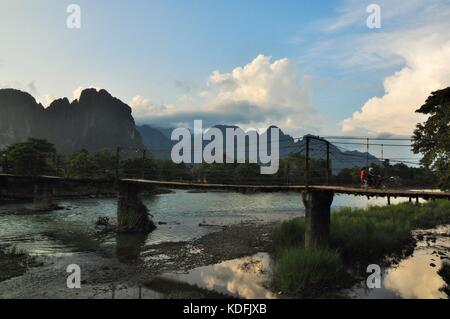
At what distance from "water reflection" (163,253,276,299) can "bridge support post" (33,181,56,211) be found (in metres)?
40.8

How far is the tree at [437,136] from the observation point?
82.0 ft

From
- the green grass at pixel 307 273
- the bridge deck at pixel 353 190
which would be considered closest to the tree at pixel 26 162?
the bridge deck at pixel 353 190

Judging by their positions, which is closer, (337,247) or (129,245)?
(337,247)

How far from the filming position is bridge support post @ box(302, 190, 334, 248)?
86.7 ft

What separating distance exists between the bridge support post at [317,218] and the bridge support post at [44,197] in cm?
4425

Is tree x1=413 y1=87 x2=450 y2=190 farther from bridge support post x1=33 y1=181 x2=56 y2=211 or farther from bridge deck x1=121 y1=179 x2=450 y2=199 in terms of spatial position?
bridge support post x1=33 y1=181 x2=56 y2=211

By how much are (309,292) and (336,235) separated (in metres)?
10.6

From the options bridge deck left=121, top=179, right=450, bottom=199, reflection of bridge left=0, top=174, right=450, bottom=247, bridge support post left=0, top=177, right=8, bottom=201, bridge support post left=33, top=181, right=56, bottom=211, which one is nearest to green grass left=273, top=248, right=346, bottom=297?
reflection of bridge left=0, top=174, right=450, bottom=247

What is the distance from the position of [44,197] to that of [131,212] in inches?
1022

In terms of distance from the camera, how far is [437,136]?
26266 mm

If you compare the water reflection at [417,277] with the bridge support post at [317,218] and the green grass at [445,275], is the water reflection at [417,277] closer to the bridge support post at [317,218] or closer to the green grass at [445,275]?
the green grass at [445,275]

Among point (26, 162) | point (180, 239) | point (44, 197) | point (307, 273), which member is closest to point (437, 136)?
point (307, 273)

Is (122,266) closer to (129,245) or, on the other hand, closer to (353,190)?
(129,245)
